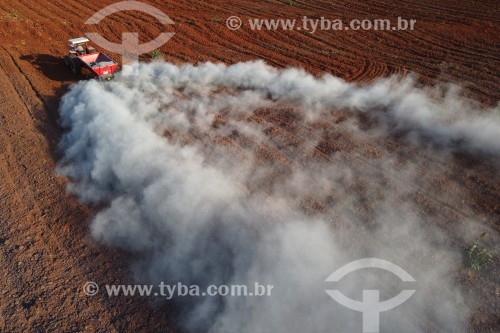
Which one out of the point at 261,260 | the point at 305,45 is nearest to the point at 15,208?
the point at 261,260

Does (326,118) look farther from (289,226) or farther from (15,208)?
(15,208)

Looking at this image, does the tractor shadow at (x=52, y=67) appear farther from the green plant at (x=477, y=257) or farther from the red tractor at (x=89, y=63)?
the green plant at (x=477, y=257)

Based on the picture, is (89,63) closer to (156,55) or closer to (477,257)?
(156,55)

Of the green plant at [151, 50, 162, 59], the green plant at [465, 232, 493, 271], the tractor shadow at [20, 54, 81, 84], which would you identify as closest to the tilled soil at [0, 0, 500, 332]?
the tractor shadow at [20, 54, 81, 84]

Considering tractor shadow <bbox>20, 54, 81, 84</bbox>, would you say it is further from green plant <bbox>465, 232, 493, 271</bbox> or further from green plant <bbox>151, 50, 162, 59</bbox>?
green plant <bbox>465, 232, 493, 271</bbox>

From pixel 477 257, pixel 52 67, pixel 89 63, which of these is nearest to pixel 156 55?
pixel 89 63
